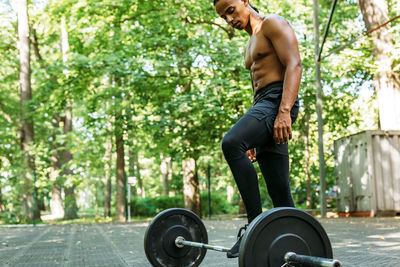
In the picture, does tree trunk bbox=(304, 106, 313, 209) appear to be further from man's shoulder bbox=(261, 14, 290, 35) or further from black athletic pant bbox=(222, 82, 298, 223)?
man's shoulder bbox=(261, 14, 290, 35)

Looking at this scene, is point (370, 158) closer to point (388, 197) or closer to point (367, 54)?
point (388, 197)

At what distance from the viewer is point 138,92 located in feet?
46.6

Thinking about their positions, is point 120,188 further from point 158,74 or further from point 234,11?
point 234,11

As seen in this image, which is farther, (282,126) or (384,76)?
(384,76)

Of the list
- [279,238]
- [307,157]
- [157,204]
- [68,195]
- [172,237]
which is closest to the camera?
[279,238]

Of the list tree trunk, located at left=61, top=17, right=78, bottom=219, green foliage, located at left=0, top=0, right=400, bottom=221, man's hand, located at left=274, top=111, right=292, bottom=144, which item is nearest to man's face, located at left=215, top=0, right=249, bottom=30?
man's hand, located at left=274, top=111, right=292, bottom=144

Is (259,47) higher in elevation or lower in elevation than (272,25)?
lower

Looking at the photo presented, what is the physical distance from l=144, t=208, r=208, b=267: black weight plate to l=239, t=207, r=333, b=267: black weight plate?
4.87 feet

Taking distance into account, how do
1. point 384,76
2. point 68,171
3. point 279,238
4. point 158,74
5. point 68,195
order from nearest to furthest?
1. point 279,238
2. point 384,76
3. point 158,74
4. point 68,195
5. point 68,171

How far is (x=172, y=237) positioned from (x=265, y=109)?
4.98ft

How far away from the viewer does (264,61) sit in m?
2.77

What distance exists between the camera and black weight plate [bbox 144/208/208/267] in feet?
11.6

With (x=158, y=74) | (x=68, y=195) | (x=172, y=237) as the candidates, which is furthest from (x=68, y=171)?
(x=172, y=237)

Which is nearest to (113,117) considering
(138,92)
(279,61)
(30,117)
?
(138,92)
